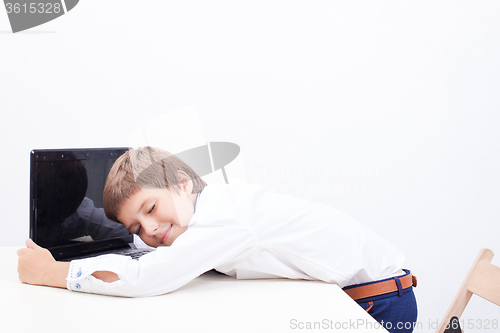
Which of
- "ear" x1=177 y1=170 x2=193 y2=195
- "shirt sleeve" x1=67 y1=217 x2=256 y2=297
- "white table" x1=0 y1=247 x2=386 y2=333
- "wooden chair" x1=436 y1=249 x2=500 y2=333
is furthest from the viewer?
"ear" x1=177 y1=170 x2=193 y2=195

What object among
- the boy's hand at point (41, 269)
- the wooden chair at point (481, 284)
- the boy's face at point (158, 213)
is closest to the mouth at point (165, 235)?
the boy's face at point (158, 213)

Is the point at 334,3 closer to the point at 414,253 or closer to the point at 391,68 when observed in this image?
the point at 391,68

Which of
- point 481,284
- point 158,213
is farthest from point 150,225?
point 481,284

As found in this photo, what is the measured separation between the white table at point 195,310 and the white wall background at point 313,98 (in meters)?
0.93

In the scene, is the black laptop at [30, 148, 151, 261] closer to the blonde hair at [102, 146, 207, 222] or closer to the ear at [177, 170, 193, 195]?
the blonde hair at [102, 146, 207, 222]

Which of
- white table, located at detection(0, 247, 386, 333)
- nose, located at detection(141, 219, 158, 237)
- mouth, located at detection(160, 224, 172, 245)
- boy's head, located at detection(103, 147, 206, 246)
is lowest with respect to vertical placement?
white table, located at detection(0, 247, 386, 333)

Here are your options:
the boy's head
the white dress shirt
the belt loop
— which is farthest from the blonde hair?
the belt loop

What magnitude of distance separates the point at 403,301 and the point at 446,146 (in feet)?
3.26

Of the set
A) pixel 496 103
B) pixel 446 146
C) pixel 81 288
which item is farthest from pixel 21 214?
pixel 496 103

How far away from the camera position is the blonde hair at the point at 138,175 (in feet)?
2.78

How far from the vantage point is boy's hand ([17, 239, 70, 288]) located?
69cm

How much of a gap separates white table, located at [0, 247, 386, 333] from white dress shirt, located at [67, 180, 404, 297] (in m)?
0.03

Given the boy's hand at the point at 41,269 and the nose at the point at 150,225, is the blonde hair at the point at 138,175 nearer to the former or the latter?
the nose at the point at 150,225

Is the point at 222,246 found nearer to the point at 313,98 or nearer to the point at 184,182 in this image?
the point at 184,182
